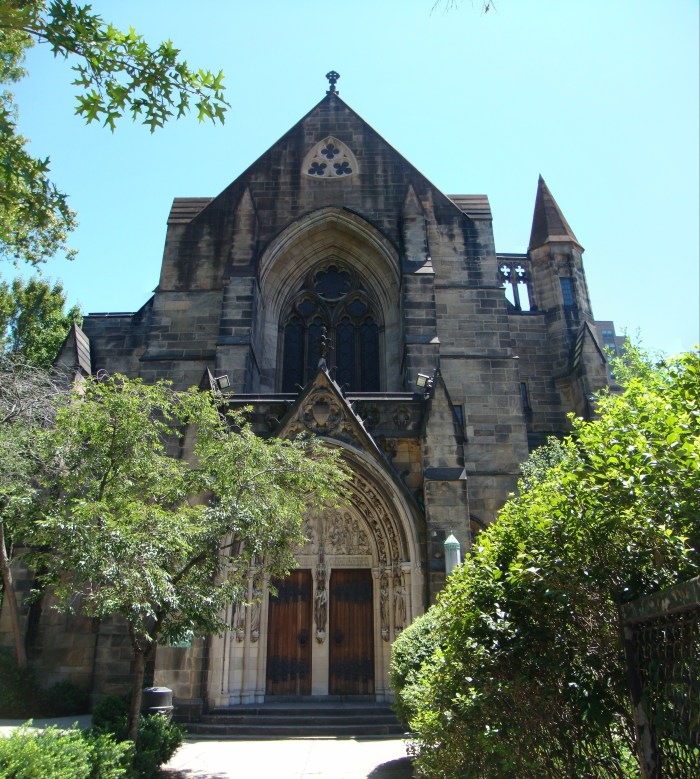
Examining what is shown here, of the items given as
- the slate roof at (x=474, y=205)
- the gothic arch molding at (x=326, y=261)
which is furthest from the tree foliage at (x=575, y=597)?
the slate roof at (x=474, y=205)

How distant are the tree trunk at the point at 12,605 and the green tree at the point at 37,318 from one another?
11.0m

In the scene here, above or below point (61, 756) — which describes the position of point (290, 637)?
above

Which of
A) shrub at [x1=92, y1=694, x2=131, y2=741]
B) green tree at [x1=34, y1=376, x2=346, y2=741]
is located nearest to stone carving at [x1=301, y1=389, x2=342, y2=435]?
green tree at [x1=34, y1=376, x2=346, y2=741]

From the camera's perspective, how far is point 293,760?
28.7 ft

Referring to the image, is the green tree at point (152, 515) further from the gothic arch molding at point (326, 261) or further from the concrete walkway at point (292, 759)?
the gothic arch molding at point (326, 261)

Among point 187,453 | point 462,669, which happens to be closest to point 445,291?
point 187,453

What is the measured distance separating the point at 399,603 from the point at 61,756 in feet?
25.4

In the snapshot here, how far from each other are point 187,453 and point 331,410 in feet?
10.0

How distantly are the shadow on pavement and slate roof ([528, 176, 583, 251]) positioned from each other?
16132mm

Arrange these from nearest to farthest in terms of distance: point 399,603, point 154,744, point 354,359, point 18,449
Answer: point 154,744 → point 18,449 → point 399,603 → point 354,359

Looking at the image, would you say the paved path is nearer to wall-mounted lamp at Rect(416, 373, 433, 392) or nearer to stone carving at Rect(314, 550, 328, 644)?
stone carving at Rect(314, 550, 328, 644)

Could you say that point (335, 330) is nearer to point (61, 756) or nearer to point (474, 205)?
point (474, 205)

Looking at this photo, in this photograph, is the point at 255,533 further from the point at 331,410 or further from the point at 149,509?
the point at 331,410

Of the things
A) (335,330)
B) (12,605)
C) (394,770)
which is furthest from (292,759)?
(335,330)
